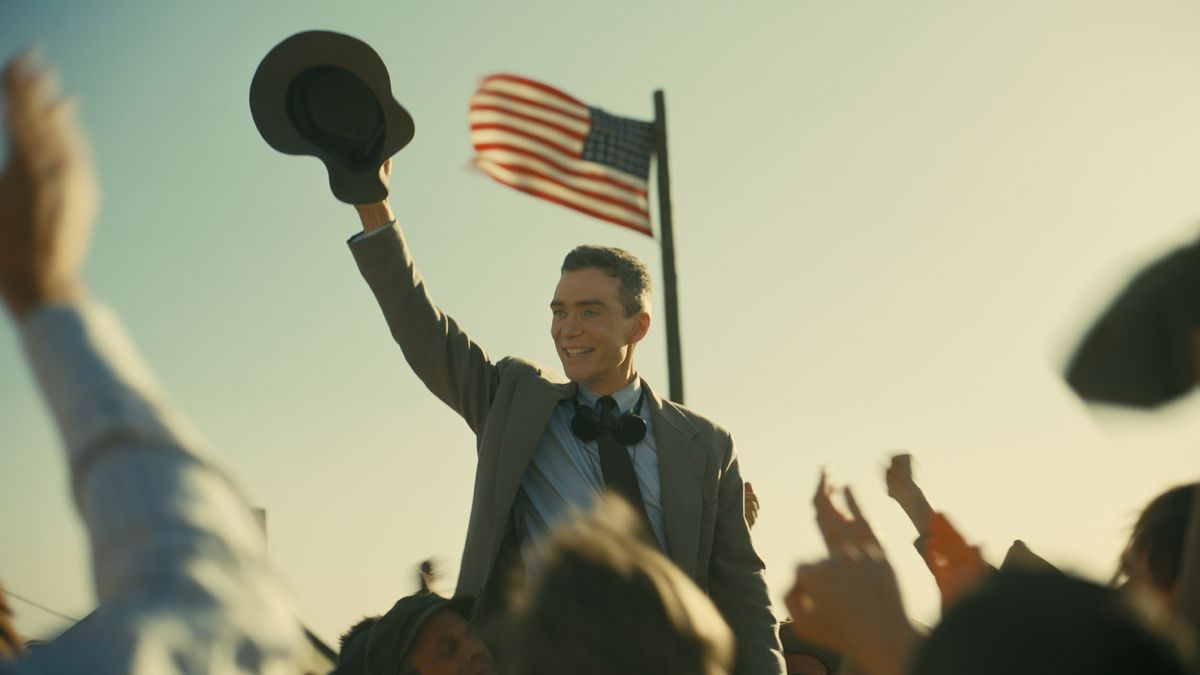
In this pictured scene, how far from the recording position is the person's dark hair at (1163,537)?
7.95ft

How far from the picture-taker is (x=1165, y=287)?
3.54 ft

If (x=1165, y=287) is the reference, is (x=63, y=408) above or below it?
above

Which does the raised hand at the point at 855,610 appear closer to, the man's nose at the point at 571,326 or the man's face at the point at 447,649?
the man's face at the point at 447,649

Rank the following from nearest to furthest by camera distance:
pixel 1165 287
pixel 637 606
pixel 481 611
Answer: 1. pixel 1165 287
2. pixel 637 606
3. pixel 481 611

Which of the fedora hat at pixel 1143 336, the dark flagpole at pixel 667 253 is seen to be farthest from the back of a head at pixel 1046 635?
the dark flagpole at pixel 667 253

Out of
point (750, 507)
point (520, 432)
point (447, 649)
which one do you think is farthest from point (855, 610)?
point (750, 507)

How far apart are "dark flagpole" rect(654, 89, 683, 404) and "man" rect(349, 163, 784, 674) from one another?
4.15m

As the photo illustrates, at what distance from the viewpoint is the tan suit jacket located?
3.81 m

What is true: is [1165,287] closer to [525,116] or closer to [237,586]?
[237,586]

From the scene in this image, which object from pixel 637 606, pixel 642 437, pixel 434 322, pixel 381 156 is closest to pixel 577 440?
pixel 642 437

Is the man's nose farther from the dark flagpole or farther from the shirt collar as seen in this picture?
the dark flagpole

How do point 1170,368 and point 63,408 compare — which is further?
point 1170,368

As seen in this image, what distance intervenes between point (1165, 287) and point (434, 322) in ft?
9.65

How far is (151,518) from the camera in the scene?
0.87 m
